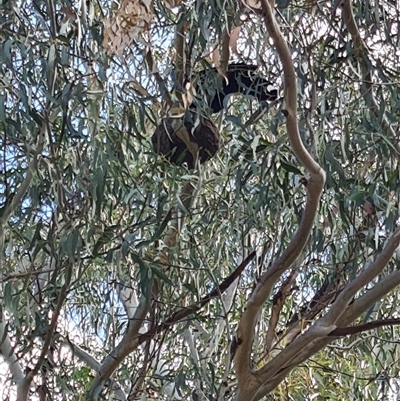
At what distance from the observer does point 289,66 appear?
138 centimetres

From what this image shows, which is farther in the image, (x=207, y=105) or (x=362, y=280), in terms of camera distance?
(x=207, y=105)

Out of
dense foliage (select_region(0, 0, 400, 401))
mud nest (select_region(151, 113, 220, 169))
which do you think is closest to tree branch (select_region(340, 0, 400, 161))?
dense foliage (select_region(0, 0, 400, 401))

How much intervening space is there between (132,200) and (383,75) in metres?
0.68

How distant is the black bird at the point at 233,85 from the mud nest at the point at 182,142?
0.06 meters

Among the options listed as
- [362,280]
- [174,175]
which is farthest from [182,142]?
[362,280]

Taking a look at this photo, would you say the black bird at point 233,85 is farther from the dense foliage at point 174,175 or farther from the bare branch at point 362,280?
the bare branch at point 362,280

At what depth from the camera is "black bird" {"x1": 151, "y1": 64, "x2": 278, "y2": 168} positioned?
1.86 metres

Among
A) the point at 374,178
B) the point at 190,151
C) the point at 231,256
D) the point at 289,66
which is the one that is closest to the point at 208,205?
the point at 190,151

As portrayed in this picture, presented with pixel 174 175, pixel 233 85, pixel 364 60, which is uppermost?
pixel 233 85

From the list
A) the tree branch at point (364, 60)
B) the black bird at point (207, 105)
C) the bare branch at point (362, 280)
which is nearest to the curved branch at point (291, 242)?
the bare branch at point (362, 280)

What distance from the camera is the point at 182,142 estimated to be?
2.00 metres

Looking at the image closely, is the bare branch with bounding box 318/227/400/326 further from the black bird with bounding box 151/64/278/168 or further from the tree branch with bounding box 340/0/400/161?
the black bird with bounding box 151/64/278/168

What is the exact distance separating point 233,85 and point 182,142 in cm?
21

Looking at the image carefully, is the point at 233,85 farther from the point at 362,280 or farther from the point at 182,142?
the point at 362,280
